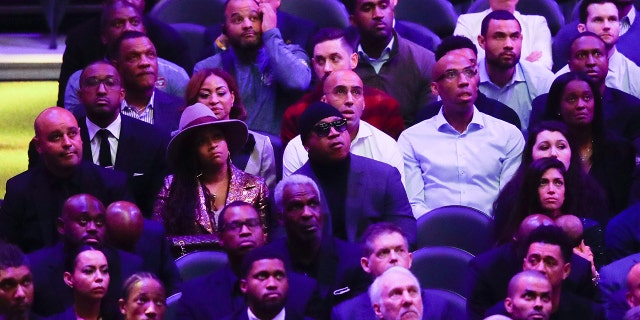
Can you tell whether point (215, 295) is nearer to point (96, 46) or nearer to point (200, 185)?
point (200, 185)

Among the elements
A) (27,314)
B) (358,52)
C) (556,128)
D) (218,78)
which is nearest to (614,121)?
(556,128)

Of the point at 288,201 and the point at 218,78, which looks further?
the point at 218,78

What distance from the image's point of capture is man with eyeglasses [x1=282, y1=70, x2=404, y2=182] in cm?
613

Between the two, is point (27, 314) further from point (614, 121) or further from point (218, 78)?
point (614, 121)

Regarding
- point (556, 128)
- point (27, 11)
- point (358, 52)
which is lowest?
point (556, 128)

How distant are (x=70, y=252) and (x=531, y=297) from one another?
1541mm

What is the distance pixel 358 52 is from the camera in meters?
6.86

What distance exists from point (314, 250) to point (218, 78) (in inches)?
42.7

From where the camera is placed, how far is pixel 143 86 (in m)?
6.39

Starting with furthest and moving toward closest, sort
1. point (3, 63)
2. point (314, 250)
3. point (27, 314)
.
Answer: point (3, 63) < point (314, 250) < point (27, 314)

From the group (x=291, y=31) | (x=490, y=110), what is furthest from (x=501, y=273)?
(x=291, y=31)

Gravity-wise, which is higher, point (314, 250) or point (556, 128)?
point (556, 128)

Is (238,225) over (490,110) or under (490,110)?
under

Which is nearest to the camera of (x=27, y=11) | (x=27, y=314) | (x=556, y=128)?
(x=27, y=314)
